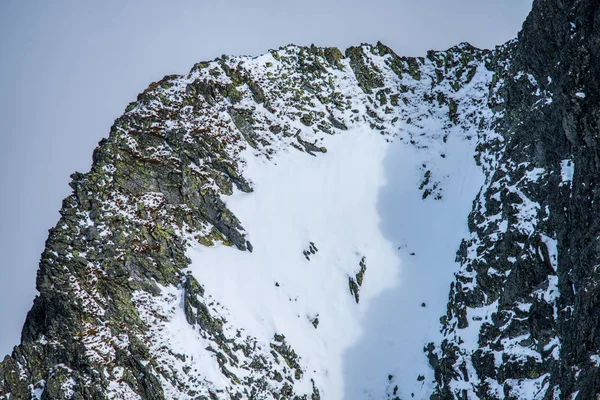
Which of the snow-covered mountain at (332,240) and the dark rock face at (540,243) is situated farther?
the snow-covered mountain at (332,240)

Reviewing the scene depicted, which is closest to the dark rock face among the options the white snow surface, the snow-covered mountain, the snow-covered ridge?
the snow-covered mountain

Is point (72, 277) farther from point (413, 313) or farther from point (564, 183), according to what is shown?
point (564, 183)

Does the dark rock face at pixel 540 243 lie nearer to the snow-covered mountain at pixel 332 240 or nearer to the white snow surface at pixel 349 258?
the snow-covered mountain at pixel 332 240

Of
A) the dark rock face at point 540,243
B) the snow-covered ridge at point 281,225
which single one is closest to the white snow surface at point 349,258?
the snow-covered ridge at point 281,225

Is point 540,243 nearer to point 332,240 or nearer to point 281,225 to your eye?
point 332,240

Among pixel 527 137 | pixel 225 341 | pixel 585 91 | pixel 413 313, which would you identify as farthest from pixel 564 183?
pixel 225 341

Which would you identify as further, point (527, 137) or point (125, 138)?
point (125, 138)
